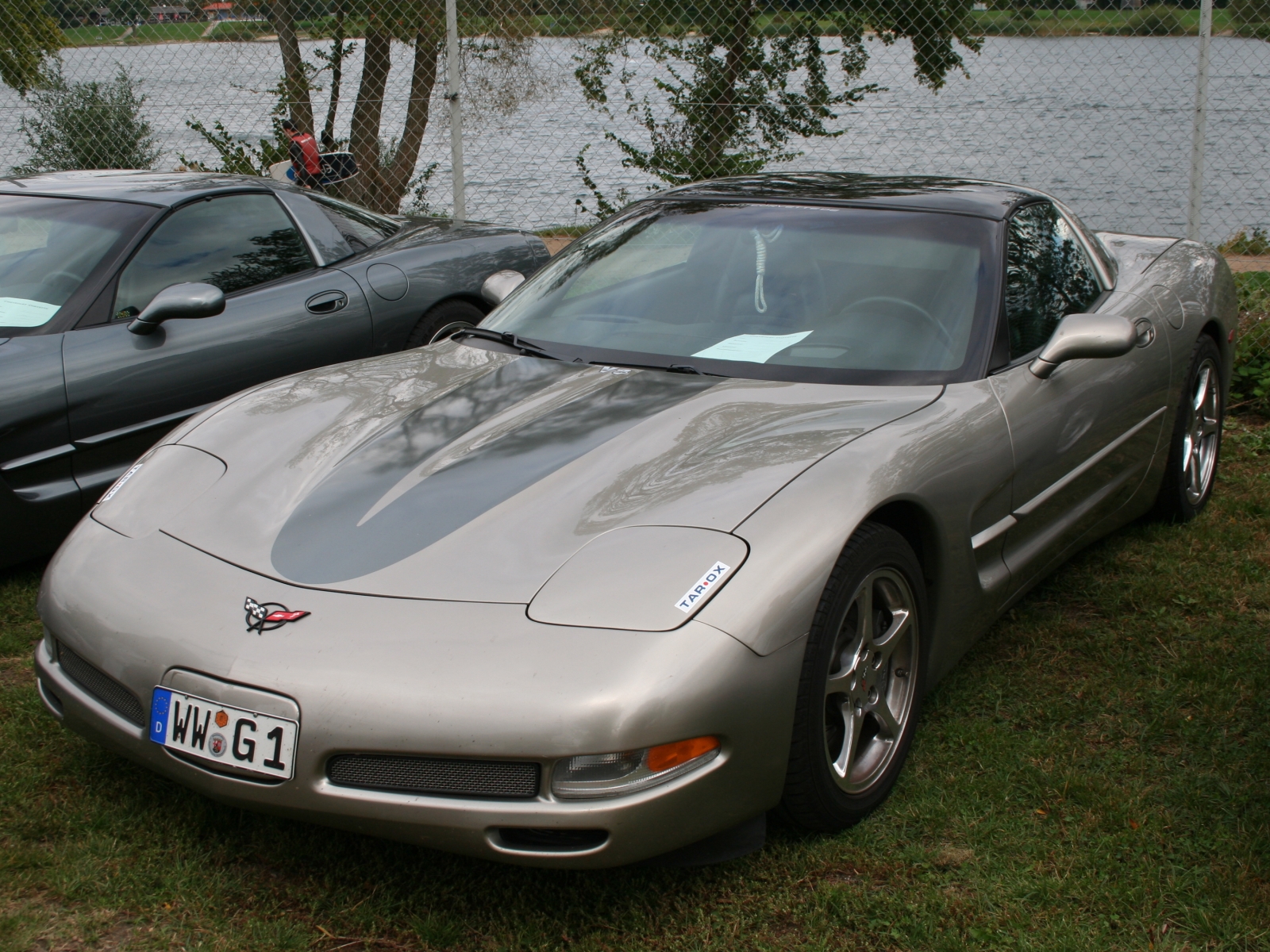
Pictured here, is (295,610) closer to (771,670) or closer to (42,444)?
(771,670)

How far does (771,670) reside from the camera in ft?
6.99

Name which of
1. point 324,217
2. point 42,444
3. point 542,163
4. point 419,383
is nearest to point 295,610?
point 419,383

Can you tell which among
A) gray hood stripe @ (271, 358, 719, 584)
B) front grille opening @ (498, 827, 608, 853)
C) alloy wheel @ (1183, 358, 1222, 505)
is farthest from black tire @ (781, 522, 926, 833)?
alloy wheel @ (1183, 358, 1222, 505)

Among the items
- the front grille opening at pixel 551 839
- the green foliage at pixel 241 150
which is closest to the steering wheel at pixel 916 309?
the front grille opening at pixel 551 839

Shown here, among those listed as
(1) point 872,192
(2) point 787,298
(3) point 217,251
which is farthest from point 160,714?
(3) point 217,251

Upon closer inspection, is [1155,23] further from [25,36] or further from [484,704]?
[25,36]

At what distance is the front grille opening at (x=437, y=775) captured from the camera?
2.00 m

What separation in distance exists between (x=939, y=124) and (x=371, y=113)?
4408mm

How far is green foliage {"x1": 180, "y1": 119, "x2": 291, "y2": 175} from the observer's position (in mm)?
8508

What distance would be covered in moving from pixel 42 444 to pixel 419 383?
1.45m

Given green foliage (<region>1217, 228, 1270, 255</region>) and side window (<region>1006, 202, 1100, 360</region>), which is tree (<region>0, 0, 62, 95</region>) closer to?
side window (<region>1006, 202, 1100, 360</region>)

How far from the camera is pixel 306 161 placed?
7.57 metres

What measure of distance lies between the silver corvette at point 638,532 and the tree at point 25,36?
21.7ft

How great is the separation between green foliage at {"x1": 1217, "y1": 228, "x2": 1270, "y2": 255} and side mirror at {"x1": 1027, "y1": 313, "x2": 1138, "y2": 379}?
230 inches
